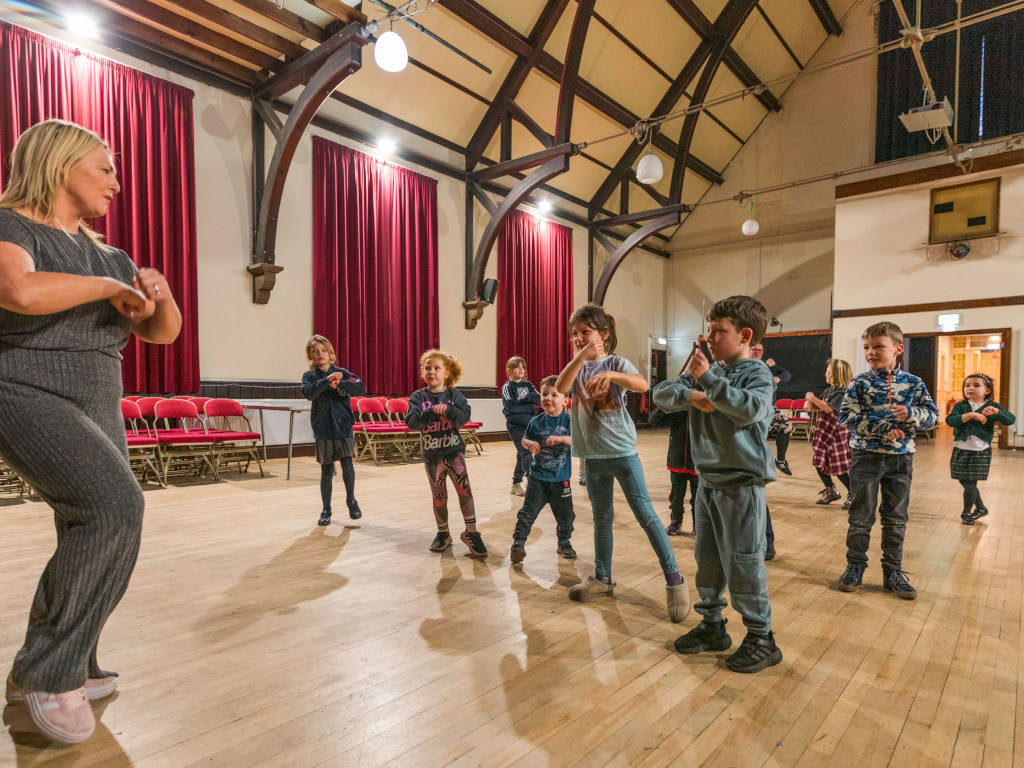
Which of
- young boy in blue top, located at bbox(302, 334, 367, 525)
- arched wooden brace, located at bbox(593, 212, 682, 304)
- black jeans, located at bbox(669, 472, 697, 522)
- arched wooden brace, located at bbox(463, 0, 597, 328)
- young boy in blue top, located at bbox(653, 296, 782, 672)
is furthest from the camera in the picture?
arched wooden brace, located at bbox(593, 212, 682, 304)

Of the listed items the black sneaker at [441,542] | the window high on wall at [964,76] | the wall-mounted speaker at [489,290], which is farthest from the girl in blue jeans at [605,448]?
the window high on wall at [964,76]

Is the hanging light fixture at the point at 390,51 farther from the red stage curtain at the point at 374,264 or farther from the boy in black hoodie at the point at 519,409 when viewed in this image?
the red stage curtain at the point at 374,264

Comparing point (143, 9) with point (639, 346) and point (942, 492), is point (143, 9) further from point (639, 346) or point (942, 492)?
point (639, 346)

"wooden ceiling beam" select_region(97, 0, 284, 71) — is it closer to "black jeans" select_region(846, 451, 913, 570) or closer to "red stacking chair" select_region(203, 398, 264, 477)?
"red stacking chair" select_region(203, 398, 264, 477)

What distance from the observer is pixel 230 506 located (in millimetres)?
4699

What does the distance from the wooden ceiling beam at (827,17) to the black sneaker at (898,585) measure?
43.9 ft

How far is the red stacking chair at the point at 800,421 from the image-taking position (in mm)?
11297

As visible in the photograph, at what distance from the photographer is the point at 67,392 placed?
1.36m

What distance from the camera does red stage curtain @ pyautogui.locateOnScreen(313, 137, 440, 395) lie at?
8250mm

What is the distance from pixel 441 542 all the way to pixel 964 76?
45.4 feet

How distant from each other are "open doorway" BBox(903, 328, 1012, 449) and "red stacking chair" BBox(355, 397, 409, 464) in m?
9.18

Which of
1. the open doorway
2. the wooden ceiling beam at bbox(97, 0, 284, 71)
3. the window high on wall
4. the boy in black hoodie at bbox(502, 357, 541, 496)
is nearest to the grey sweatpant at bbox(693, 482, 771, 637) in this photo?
the boy in black hoodie at bbox(502, 357, 541, 496)

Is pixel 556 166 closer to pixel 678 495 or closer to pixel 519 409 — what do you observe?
pixel 519 409

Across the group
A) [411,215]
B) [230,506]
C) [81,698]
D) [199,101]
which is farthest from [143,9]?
[81,698]
